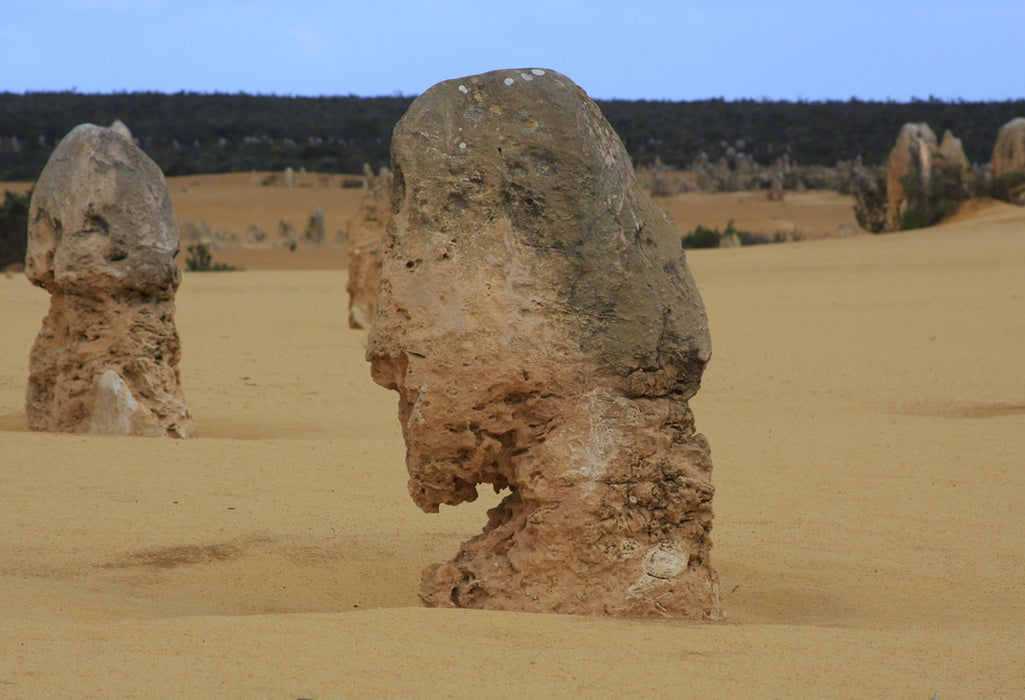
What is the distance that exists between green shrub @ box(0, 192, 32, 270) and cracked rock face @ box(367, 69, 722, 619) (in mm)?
24546

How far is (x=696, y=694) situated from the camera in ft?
10.4

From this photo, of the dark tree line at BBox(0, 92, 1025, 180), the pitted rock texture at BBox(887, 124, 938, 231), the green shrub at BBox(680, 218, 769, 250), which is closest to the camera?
the pitted rock texture at BBox(887, 124, 938, 231)

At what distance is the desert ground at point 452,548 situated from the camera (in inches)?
130

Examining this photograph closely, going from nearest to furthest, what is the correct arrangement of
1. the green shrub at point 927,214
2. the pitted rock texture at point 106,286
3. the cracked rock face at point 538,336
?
the cracked rock face at point 538,336
the pitted rock texture at point 106,286
the green shrub at point 927,214

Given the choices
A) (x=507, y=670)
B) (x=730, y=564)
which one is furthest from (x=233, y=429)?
(x=507, y=670)

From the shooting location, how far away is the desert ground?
329cm

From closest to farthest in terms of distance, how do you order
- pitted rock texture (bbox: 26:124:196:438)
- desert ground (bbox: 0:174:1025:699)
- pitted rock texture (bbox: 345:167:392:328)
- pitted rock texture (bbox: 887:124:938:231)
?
1. desert ground (bbox: 0:174:1025:699)
2. pitted rock texture (bbox: 26:124:196:438)
3. pitted rock texture (bbox: 345:167:392:328)
4. pitted rock texture (bbox: 887:124:938:231)

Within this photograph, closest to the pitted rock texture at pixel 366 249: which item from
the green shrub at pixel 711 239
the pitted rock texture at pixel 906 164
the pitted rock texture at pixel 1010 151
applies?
the green shrub at pixel 711 239

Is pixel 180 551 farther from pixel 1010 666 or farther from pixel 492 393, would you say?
pixel 1010 666

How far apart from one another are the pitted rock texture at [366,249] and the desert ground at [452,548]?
5.30 feet

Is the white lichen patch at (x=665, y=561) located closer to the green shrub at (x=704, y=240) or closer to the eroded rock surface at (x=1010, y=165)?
the eroded rock surface at (x=1010, y=165)

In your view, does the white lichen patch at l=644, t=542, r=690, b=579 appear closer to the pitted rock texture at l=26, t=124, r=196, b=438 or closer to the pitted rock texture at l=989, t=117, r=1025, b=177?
the pitted rock texture at l=26, t=124, r=196, b=438

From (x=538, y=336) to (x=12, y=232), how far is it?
25.6 metres

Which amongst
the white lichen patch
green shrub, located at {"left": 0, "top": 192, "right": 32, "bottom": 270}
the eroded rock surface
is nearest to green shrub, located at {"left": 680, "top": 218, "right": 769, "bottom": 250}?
the eroded rock surface
